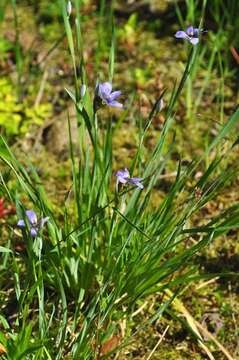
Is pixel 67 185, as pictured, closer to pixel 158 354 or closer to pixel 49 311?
pixel 49 311

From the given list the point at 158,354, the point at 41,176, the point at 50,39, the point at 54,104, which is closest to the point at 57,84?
the point at 54,104

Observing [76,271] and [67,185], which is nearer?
[76,271]

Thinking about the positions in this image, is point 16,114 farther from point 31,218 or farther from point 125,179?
point 125,179

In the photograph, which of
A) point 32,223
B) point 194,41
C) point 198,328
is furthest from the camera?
point 198,328

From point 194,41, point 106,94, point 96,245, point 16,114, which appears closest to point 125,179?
point 106,94

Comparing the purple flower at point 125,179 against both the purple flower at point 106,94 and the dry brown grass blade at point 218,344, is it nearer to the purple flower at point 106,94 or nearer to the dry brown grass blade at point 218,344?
the purple flower at point 106,94

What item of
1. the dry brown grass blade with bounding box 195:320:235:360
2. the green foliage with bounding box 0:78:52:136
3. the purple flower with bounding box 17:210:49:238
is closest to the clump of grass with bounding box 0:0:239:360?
the purple flower with bounding box 17:210:49:238
